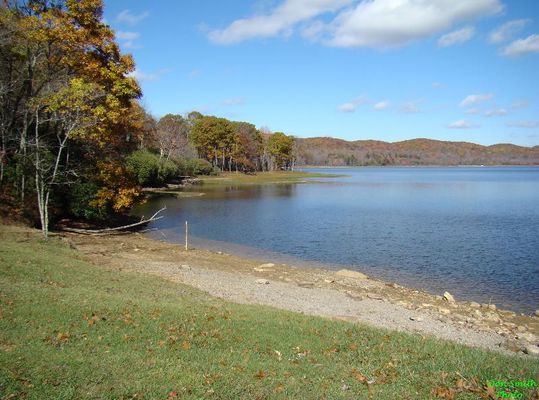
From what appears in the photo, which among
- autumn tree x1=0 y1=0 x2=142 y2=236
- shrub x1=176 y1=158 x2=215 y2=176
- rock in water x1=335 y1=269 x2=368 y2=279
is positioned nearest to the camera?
rock in water x1=335 y1=269 x2=368 y2=279

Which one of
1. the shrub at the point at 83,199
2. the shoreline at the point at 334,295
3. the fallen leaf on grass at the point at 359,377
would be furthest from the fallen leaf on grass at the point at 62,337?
the shrub at the point at 83,199

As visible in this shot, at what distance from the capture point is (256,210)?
52375mm

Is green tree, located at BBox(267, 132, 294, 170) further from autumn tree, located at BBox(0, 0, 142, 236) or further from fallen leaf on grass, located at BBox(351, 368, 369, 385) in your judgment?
fallen leaf on grass, located at BBox(351, 368, 369, 385)

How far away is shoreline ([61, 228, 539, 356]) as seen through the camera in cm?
1478

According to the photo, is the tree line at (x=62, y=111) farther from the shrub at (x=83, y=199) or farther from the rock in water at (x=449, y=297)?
the rock in water at (x=449, y=297)

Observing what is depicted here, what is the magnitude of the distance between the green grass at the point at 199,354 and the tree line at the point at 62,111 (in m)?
15.2

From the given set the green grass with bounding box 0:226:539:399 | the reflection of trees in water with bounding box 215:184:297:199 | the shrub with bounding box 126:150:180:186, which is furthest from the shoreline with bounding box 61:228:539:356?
the reflection of trees in water with bounding box 215:184:297:199

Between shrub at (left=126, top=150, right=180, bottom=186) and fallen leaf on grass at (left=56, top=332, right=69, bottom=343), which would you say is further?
shrub at (left=126, top=150, right=180, bottom=186)

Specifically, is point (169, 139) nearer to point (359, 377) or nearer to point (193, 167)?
point (193, 167)

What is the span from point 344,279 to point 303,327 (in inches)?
441

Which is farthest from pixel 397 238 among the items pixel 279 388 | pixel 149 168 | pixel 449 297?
pixel 149 168

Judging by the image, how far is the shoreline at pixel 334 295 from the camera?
14.8m

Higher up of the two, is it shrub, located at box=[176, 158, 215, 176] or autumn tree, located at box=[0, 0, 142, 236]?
autumn tree, located at box=[0, 0, 142, 236]

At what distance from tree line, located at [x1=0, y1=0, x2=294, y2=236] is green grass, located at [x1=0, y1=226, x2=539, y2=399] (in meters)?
15.2
